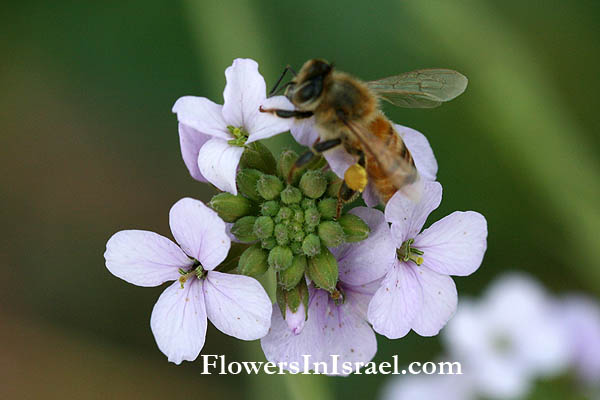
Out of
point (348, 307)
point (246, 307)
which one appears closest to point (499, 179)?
point (348, 307)

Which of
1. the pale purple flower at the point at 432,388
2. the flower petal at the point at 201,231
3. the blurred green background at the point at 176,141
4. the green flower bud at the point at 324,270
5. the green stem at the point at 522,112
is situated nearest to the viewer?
the flower petal at the point at 201,231

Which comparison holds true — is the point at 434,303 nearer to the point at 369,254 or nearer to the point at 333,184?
the point at 369,254

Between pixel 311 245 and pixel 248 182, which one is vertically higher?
pixel 248 182

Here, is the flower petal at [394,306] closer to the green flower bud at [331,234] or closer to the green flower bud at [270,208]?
the green flower bud at [331,234]

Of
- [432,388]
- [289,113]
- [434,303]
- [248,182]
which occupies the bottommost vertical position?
[432,388]

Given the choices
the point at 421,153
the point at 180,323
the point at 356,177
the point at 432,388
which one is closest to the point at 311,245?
the point at 356,177

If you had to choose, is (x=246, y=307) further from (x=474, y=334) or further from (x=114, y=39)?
(x=114, y=39)

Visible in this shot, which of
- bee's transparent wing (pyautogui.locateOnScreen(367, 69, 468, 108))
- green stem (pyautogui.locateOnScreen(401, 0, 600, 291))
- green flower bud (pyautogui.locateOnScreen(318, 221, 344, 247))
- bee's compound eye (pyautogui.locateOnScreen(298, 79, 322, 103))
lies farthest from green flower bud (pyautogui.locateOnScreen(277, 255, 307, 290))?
green stem (pyautogui.locateOnScreen(401, 0, 600, 291))

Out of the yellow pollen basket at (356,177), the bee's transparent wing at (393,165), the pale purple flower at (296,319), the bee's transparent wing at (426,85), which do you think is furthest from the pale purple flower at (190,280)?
the bee's transparent wing at (426,85)
